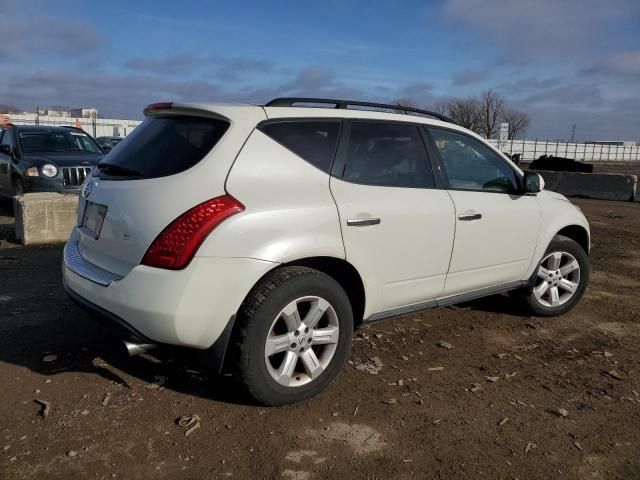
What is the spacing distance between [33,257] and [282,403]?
490 centimetres

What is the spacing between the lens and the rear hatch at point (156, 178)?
10.0ft

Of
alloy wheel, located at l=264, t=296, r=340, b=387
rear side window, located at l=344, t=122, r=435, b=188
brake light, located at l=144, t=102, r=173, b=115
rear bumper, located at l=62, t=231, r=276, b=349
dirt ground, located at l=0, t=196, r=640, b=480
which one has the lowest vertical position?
dirt ground, located at l=0, t=196, r=640, b=480

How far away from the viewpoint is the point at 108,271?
3266 millimetres

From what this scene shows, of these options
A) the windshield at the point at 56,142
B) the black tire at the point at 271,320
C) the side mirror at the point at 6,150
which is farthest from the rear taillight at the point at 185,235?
the side mirror at the point at 6,150

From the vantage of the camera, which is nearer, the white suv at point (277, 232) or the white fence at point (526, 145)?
the white suv at point (277, 232)

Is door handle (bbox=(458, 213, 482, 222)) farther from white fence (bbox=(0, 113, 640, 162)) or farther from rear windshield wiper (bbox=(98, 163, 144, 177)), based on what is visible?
white fence (bbox=(0, 113, 640, 162))

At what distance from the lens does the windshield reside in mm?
10433

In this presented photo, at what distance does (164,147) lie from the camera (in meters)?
3.40

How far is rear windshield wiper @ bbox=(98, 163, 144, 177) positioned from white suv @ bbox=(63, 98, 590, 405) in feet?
0.05

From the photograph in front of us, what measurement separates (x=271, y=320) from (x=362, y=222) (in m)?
0.86

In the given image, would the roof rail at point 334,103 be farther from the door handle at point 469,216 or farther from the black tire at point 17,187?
the black tire at point 17,187

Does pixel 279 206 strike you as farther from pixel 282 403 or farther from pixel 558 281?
pixel 558 281

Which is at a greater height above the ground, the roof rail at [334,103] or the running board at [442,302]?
the roof rail at [334,103]

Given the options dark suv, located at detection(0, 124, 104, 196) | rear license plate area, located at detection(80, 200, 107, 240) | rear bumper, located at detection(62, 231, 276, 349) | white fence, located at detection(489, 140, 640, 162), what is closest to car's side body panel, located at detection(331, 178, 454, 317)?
rear bumper, located at detection(62, 231, 276, 349)
